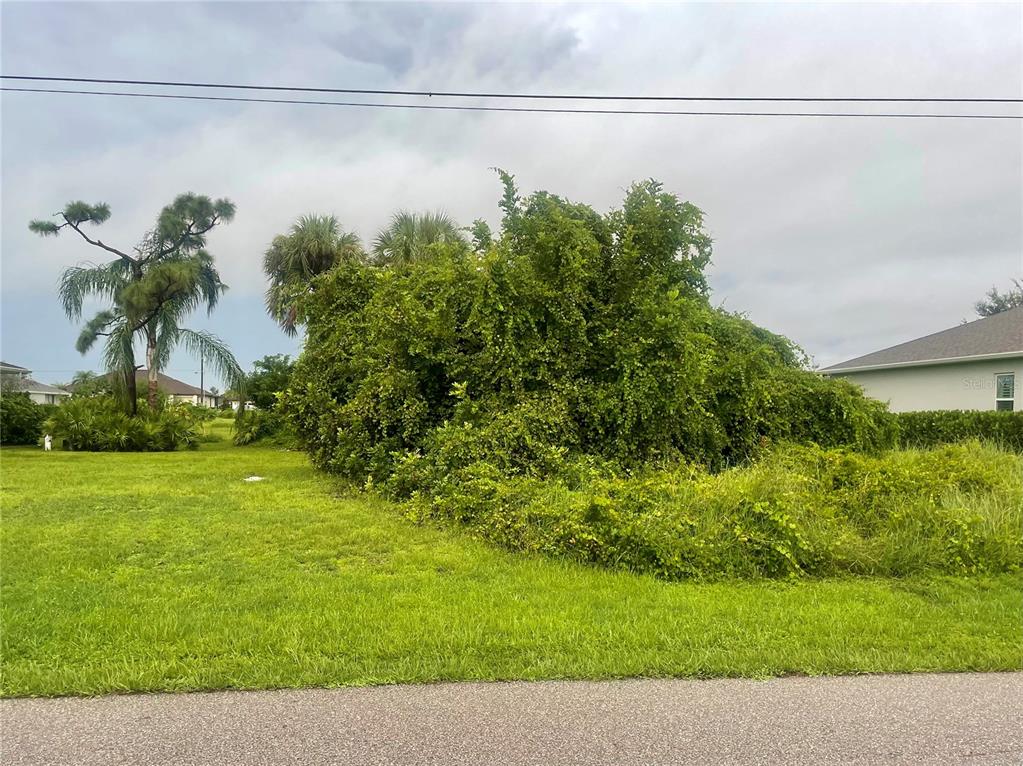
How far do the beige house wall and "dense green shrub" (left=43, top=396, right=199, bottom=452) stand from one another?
2201cm

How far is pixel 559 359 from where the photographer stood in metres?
9.52

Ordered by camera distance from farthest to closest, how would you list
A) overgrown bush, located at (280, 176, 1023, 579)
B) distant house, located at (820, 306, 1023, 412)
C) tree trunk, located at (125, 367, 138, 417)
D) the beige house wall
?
tree trunk, located at (125, 367, 138, 417) < the beige house wall < distant house, located at (820, 306, 1023, 412) < overgrown bush, located at (280, 176, 1023, 579)

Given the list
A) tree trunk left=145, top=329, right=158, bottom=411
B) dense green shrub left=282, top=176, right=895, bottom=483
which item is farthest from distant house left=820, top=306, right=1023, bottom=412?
tree trunk left=145, top=329, right=158, bottom=411

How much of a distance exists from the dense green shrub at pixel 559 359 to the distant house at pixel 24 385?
19860 mm

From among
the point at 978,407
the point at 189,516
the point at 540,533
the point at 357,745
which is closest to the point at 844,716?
the point at 357,745

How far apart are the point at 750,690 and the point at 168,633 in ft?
11.1

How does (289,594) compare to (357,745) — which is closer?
(357,745)

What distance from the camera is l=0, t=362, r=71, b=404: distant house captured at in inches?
1111

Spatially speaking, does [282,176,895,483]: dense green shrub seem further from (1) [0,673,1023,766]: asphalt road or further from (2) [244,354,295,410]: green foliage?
(2) [244,354,295,410]: green foliage

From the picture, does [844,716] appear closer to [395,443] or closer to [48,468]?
[395,443]

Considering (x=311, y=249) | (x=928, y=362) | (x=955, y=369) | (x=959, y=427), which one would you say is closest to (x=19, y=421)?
(x=311, y=249)

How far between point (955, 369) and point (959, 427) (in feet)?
15.3

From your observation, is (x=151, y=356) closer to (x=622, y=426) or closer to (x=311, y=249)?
(x=311, y=249)

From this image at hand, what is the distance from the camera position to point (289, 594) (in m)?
4.56
